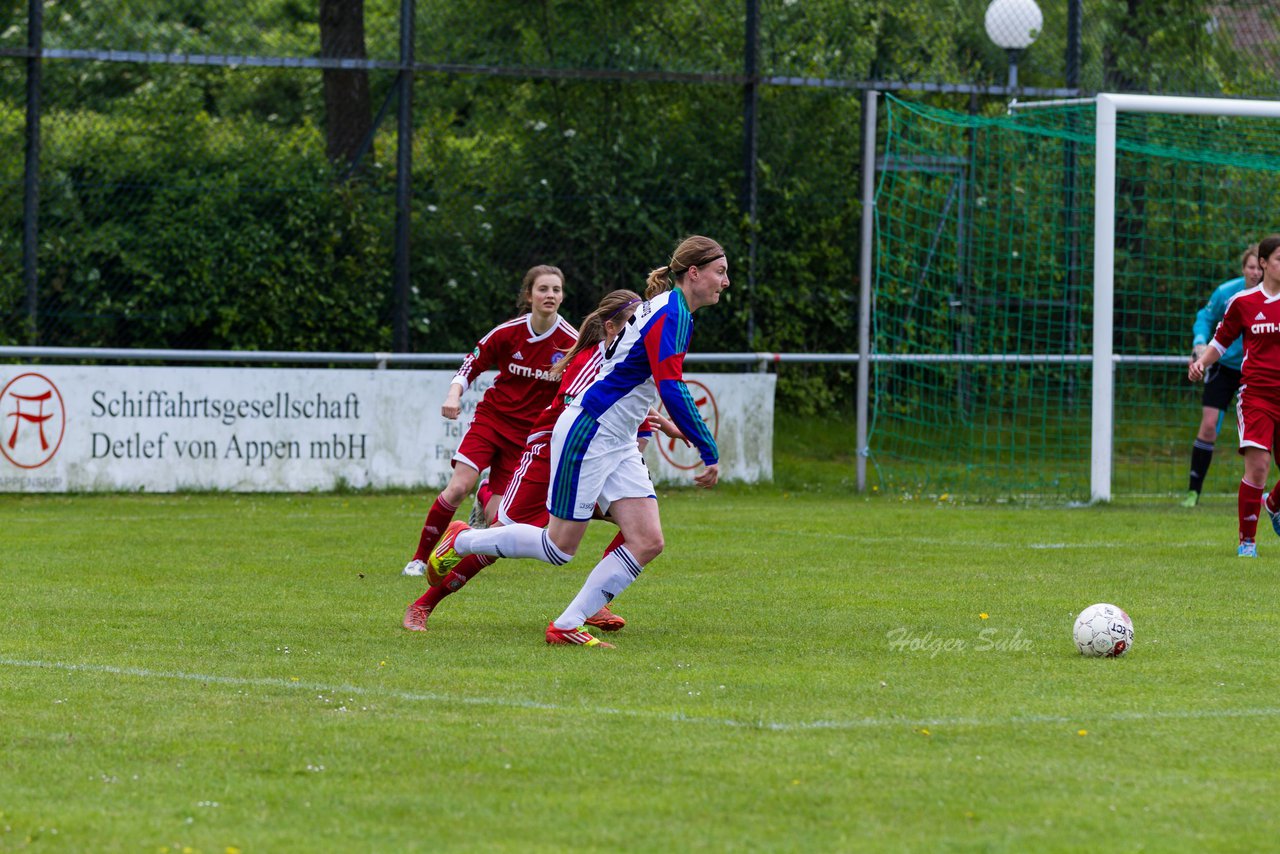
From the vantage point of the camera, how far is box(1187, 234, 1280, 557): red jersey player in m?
10.8

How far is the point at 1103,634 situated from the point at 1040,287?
11.6 meters

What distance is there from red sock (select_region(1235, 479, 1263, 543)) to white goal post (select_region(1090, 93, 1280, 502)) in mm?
3604

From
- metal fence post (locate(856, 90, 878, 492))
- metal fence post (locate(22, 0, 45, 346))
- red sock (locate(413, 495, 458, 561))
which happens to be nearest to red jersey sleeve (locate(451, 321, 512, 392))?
red sock (locate(413, 495, 458, 561))

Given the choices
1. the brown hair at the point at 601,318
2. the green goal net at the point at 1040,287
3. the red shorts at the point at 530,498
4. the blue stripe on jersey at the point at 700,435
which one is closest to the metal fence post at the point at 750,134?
the green goal net at the point at 1040,287

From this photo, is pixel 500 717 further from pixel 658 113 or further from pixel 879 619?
pixel 658 113

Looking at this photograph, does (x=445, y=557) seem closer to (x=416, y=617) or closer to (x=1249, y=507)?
(x=416, y=617)

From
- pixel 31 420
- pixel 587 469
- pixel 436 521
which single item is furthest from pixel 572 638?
pixel 31 420

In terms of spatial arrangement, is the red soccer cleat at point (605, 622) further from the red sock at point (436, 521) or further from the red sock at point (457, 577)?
the red sock at point (436, 521)

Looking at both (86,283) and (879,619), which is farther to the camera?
(86,283)

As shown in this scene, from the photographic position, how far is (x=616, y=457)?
768 cm

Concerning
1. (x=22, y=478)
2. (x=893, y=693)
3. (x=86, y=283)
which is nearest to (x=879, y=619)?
(x=893, y=693)

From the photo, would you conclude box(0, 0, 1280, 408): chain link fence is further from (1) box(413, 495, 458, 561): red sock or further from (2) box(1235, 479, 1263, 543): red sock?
(2) box(1235, 479, 1263, 543): red sock

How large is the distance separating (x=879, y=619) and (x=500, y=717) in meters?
2.88

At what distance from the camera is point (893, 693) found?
6469mm
